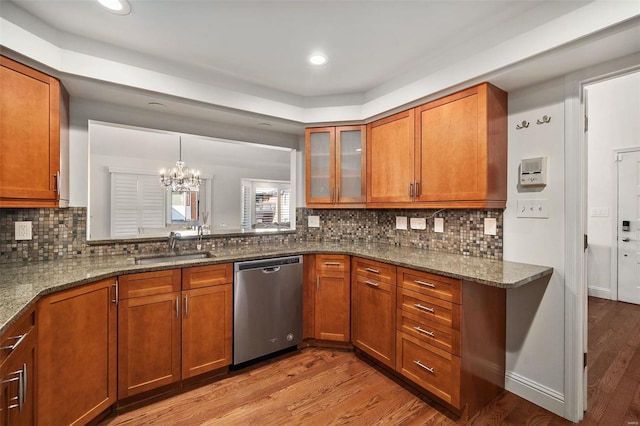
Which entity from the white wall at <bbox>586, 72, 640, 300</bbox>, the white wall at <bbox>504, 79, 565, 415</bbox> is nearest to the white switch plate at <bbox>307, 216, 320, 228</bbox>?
the white wall at <bbox>504, 79, 565, 415</bbox>

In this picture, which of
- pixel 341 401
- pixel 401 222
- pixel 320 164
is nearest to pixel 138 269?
pixel 341 401

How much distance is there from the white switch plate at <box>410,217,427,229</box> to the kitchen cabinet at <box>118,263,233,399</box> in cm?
177

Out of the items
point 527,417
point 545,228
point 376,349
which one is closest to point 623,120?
point 545,228

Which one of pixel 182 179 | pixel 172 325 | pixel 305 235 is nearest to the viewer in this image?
pixel 172 325

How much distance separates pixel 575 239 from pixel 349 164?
6.12ft

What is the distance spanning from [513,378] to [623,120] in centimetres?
392

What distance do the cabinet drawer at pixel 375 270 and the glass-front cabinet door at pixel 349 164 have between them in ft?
2.23

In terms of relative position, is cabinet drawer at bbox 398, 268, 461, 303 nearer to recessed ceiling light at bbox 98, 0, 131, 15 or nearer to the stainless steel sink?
the stainless steel sink

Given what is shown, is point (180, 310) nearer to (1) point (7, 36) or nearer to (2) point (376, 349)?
(2) point (376, 349)

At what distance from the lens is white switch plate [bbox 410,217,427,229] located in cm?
273

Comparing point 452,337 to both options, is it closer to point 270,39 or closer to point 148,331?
point 148,331

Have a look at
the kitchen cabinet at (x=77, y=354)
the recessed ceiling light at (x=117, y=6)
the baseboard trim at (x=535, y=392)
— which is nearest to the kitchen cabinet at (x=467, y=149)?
the baseboard trim at (x=535, y=392)

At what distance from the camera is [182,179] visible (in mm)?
4223

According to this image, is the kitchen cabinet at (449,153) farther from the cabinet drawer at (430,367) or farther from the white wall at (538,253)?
the cabinet drawer at (430,367)
